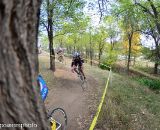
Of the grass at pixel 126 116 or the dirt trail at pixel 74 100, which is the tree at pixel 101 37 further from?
the grass at pixel 126 116

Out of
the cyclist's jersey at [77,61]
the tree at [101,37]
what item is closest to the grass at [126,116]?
the cyclist's jersey at [77,61]

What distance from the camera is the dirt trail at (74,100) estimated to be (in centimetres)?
1115

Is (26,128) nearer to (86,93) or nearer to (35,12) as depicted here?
(35,12)

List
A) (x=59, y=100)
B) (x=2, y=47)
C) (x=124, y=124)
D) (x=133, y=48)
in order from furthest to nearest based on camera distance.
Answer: (x=133, y=48)
(x=59, y=100)
(x=124, y=124)
(x=2, y=47)

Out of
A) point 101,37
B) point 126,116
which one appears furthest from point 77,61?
point 101,37

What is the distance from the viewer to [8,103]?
9.37ft

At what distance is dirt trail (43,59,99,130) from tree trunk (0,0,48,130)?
739cm

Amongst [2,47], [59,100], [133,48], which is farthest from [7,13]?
[133,48]

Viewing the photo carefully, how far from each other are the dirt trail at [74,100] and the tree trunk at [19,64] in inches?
291

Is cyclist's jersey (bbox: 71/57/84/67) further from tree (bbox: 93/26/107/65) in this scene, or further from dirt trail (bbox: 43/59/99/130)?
tree (bbox: 93/26/107/65)

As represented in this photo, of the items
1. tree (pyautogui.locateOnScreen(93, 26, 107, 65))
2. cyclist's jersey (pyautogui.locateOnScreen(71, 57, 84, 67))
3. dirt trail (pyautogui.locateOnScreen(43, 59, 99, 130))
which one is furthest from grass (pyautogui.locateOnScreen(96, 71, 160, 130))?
tree (pyautogui.locateOnScreen(93, 26, 107, 65))

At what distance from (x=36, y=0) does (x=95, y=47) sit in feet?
183

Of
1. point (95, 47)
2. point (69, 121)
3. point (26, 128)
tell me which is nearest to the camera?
point (26, 128)

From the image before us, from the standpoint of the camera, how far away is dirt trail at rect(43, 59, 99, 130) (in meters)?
11.1
